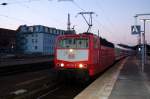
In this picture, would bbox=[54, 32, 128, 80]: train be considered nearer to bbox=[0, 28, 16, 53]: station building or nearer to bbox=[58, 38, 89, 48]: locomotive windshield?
bbox=[58, 38, 89, 48]: locomotive windshield

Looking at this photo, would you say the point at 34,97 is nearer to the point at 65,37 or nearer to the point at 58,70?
the point at 58,70

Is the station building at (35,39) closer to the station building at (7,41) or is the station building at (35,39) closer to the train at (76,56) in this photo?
the station building at (7,41)

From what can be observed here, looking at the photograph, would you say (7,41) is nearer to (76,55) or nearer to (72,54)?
(72,54)

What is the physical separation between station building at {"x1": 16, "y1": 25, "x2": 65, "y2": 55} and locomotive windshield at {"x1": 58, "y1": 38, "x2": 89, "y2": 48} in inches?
3909

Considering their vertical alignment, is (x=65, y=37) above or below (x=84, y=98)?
above

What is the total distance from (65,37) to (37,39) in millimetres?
107570

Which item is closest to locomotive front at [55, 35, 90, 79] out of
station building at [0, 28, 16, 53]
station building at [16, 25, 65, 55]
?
station building at [0, 28, 16, 53]

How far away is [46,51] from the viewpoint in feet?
398

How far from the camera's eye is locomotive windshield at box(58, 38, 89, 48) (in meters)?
19.7

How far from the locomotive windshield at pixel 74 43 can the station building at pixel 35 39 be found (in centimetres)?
9929

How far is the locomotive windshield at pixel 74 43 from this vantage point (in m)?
19.7

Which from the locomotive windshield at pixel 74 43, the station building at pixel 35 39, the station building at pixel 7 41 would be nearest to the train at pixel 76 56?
the locomotive windshield at pixel 74 43

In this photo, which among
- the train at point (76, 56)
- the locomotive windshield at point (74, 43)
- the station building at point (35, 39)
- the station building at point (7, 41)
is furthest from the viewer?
the station building at point (35, 39)

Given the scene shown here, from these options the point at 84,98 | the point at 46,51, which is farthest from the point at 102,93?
the point at 46,51
